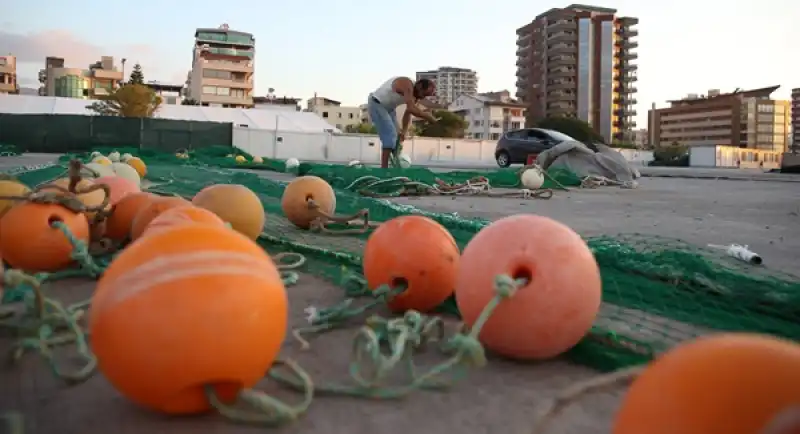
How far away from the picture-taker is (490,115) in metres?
104

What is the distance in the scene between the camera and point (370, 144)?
122ft

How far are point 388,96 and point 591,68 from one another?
336 feet

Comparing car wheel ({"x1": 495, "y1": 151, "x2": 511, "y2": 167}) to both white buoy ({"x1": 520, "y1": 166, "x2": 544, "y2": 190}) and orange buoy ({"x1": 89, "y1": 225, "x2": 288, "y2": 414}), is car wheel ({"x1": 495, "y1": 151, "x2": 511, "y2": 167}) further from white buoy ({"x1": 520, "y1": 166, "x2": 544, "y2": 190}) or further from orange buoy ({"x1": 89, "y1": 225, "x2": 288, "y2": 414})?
orange buoy ({"x1": 89, "y1": 225, "x2": 288, "y2": 414})

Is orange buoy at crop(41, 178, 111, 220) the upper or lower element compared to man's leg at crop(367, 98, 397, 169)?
lower

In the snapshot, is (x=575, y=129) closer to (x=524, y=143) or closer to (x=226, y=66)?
(x=524, y=143)

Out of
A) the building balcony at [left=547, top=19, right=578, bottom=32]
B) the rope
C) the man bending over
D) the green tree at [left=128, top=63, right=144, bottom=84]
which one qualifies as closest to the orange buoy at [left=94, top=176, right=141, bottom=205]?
the rope

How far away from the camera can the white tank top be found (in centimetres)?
1054

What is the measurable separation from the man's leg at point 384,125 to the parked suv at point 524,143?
11374 millimetres

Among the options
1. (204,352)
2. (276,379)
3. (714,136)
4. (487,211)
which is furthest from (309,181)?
(714,136)

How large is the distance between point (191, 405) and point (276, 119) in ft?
134

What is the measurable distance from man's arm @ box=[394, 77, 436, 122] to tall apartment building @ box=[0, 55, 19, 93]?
4235 inches

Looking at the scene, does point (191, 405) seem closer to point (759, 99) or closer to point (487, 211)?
point (487, 211)

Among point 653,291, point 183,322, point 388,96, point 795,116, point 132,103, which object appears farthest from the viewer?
point 795,116

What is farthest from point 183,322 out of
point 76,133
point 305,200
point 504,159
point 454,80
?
point 454,80
